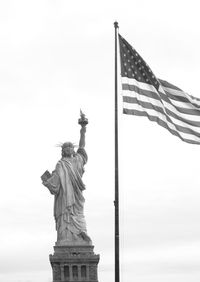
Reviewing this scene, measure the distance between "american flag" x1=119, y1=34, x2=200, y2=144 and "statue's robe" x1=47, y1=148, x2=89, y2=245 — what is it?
5.56 metres

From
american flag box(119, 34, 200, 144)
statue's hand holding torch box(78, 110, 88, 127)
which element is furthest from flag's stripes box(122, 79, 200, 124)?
statue's hand holding torch box(78, 110, 88, 127)

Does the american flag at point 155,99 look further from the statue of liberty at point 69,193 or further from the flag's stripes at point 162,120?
the statue of liberty at point 69,193

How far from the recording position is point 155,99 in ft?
90.2

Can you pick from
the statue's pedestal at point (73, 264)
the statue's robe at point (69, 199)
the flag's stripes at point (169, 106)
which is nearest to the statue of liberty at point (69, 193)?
the statue's robe at point (69, 199)

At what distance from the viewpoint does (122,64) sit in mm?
26766

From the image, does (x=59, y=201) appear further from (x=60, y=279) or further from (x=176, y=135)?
(x=176, y=135)

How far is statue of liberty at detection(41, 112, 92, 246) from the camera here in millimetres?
30266

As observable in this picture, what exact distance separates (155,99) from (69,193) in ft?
21.2

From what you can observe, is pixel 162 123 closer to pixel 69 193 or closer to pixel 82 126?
pixel 82 126

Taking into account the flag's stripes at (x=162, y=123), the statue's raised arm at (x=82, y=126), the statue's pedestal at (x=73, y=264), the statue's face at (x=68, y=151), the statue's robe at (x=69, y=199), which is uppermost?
the statue's raised arm at (x=82, y=126)

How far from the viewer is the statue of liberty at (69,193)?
1192 inches

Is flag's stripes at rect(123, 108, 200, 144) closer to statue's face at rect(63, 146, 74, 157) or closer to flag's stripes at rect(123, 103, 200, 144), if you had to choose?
flag's stripes at rect(123, 103, 200, 144)

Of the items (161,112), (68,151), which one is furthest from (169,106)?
(68,151)

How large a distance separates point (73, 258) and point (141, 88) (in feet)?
27.3
